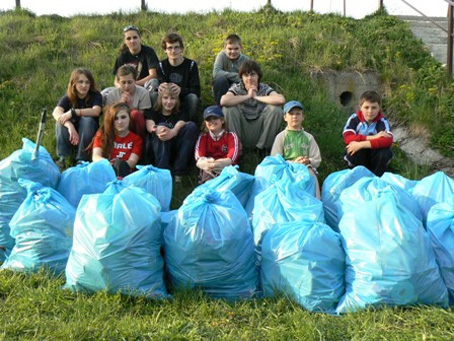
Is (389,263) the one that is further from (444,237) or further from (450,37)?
(450,37)

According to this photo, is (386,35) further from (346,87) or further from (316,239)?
(316,239)

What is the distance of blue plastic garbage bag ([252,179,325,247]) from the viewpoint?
12.9 feet

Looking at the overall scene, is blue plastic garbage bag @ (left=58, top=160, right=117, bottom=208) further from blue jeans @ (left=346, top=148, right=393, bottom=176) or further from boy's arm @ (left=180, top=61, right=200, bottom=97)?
blue jeans @ (left=346, top=148, right=393, bottom=176)

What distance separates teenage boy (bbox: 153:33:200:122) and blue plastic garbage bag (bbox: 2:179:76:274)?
7.76 ft

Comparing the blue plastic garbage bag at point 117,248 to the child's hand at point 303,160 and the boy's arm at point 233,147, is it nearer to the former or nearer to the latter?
the boy's arm at point 233,147

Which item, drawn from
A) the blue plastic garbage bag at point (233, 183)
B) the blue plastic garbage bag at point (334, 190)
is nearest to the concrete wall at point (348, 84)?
the blue plastic garbage bag at point (334, 190)

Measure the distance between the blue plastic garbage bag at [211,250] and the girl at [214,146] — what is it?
4.78 ft

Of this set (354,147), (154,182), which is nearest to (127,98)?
(154,182)

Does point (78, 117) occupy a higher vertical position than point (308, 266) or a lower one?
higher

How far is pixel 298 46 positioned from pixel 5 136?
13.1ft

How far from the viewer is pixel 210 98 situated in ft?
22.0

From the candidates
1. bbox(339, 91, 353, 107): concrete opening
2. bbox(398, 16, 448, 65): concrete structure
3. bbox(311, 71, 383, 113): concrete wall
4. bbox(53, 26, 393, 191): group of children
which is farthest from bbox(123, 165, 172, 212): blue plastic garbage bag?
bbox(398, 16, 448, 65): concrete structure

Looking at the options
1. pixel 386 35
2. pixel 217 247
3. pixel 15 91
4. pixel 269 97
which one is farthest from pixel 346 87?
pixel 217 247

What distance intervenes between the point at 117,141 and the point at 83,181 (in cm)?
90
